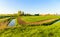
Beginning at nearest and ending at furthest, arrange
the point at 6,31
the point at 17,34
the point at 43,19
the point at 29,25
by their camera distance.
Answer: the point at 17,34 → the point at 6,31 → the point at 29,25 → the point at 43,19

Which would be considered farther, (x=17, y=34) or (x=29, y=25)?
(x=29, y=25)

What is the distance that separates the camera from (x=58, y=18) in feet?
62.6

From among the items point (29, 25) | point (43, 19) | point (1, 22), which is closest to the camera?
point (29, 25)

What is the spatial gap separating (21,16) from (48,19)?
363 cm

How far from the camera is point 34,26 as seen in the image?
15.9 m

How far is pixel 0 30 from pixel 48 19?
6707 millimetres

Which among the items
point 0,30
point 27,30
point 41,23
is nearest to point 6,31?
point 0,30

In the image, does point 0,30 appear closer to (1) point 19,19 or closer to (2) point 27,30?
(2) point 27,30

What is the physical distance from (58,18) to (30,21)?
4.40 metres

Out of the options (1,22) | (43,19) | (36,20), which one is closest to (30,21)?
(36,20)

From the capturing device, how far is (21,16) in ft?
62.9

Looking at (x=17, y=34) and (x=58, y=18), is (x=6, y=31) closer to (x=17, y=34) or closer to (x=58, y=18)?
(x=17, y=34)

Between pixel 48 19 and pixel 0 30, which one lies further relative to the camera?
pixel 48 19

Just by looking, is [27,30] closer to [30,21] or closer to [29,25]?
[29,25]
